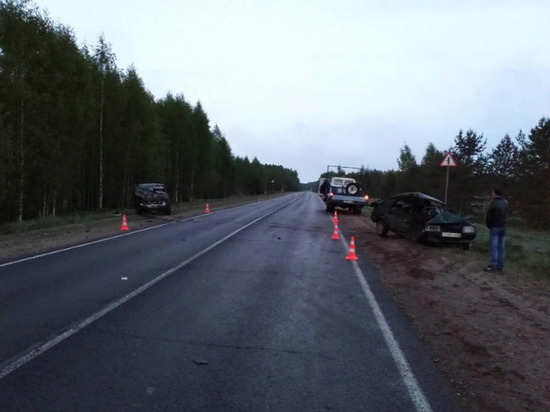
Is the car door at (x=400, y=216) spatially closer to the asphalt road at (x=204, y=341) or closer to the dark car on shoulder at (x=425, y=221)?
the dark car on shoulder at (x=425, y=221)

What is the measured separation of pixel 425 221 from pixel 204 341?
12093 mm

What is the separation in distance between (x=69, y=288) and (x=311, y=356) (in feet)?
16.6

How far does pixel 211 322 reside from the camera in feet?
22.4

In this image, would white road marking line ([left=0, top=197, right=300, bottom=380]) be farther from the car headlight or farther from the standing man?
the car headlight

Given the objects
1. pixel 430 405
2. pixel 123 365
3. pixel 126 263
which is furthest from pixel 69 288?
pixel 430 405

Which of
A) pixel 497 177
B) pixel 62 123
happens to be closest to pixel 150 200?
pixel 62 123

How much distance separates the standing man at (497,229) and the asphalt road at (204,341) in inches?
120

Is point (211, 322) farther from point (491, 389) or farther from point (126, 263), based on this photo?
point (126, 263)

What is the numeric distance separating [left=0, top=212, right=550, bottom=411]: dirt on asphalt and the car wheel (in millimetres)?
3828

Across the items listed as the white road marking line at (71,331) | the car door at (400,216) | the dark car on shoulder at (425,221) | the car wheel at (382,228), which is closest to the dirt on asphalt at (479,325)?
the dark car on shoulder at (425,221)

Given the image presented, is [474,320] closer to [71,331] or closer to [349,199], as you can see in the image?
[71,331]

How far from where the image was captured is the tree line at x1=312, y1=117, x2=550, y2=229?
46.4 m

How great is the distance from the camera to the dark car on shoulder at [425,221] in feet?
52.0

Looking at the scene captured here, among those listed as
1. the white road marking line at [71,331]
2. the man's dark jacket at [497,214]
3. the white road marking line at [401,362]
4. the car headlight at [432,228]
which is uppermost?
the man's dark jacket at [497,214]
